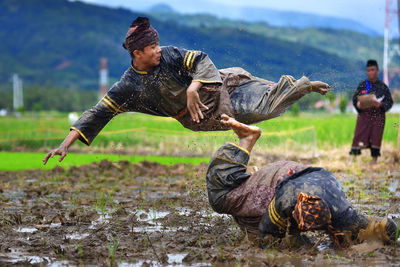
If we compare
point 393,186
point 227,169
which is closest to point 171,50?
point 227,169

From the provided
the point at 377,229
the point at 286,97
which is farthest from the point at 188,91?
the point at 377,229

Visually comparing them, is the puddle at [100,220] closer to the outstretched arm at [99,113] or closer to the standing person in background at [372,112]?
the outstretched arm at [99,113]

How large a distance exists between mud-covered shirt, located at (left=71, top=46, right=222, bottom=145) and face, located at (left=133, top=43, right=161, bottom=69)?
0.06 meters

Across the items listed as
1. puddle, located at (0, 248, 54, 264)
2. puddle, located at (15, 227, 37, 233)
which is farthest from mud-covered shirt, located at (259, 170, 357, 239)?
puddle, located at (15, 227, 37, 233)

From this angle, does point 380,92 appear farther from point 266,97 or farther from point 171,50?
point 171,50

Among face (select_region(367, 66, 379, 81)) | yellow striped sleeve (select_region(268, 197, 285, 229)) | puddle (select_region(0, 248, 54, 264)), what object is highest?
face (select_region(367, 66, 379, 81))

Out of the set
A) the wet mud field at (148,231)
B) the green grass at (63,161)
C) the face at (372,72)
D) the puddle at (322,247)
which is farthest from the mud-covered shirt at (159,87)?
the green grass at (63,161)

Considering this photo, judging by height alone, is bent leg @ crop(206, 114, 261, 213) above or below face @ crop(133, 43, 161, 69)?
below

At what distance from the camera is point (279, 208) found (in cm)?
382

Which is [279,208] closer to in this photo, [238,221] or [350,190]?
[238,221]

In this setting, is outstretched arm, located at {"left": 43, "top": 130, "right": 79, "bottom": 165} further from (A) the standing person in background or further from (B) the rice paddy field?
(A) the standing person in background

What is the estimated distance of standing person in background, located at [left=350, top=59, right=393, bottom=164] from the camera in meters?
9.98

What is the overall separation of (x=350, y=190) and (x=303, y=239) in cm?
335

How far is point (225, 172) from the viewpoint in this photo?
13.6ft
